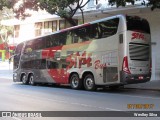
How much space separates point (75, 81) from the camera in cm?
2205

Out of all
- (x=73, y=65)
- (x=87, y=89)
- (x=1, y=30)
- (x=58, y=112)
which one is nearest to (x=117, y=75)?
(x=87, y=89)

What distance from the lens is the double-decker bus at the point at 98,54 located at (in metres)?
18.2

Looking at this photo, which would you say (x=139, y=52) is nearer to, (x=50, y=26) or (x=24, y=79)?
(x=24, y=79)

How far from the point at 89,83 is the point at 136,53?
11.9 feet

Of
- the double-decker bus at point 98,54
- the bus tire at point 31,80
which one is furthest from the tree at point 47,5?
the bus tire at point 31,80

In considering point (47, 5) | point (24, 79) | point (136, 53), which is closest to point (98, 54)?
point (136, 53)

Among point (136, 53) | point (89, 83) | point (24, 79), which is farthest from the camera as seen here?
point (24, 79)

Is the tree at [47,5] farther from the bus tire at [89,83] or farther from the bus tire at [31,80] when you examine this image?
the bus tire at [89,83]

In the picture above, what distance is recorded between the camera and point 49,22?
4053 cm

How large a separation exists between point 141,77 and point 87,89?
3581 millimetres

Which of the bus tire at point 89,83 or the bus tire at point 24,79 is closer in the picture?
the bus tire at point 89,83

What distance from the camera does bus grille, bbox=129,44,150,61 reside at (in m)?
18.3

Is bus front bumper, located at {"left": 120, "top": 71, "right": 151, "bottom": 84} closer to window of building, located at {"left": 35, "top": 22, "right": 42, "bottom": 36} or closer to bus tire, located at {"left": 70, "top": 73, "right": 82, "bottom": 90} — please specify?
bus tire, located at {"left": 70, "top": 73, "right": 82, "bottom": 90}

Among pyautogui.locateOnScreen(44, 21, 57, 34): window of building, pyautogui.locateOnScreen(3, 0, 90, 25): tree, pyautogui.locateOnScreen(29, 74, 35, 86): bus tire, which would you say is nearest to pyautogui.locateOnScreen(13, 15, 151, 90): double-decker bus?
pyautogui.locateOnScreen(29, 74, 35, 86): bus tire
